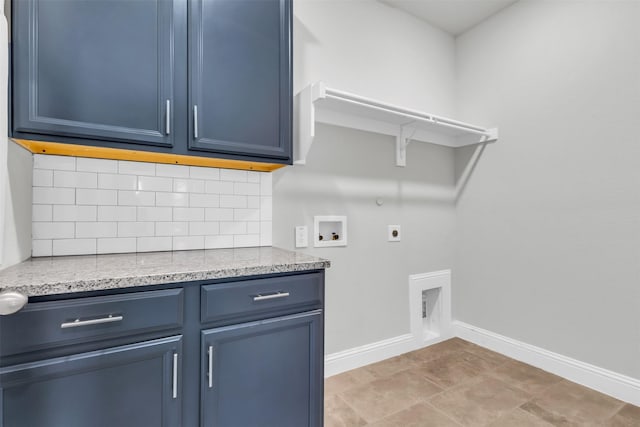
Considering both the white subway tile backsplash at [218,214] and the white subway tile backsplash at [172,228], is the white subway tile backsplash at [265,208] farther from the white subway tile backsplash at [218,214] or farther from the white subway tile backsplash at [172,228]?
the white subway tile backsplash at [172,228]

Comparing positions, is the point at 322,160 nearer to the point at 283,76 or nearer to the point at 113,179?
the point at 283,76

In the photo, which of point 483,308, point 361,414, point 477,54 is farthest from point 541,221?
point 361,414

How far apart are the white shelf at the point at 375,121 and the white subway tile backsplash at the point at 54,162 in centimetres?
108

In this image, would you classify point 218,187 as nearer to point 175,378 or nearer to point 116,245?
point 116,245

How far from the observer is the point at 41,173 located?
4.59ft

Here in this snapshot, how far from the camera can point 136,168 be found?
158cm

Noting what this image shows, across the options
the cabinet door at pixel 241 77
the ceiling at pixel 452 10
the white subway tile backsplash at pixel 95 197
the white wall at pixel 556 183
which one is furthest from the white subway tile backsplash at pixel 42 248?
the white wall at pixel 556 183

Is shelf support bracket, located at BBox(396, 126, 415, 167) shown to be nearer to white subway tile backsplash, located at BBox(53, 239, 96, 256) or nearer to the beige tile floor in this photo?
the beige tile floor

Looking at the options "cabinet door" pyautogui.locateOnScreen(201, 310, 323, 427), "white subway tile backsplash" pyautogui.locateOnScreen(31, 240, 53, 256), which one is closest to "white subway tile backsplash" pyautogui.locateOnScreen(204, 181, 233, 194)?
"white subway tile backsplash" pyautogui.locateOnScreen(31, 240, 53, 256)

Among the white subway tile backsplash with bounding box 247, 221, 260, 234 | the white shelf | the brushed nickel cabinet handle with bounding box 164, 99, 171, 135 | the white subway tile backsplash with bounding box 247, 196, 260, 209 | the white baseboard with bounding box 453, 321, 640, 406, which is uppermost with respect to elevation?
the white shelf

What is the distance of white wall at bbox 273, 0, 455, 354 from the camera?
6.79ft

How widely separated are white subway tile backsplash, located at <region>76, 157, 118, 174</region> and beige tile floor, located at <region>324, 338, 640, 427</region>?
5.57ft

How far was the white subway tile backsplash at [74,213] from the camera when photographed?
56.0 inches

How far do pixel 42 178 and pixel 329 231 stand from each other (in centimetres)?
154
